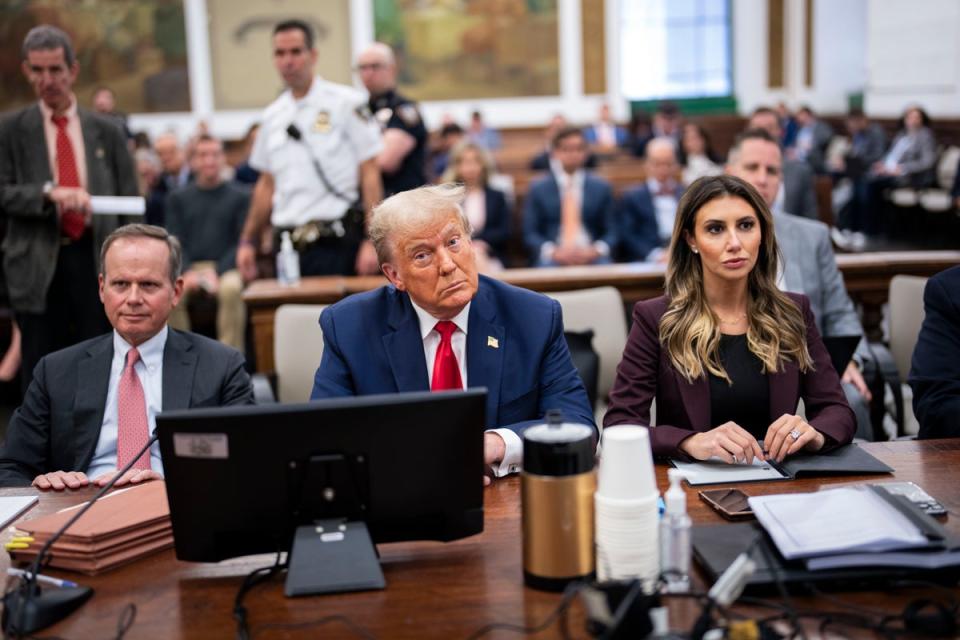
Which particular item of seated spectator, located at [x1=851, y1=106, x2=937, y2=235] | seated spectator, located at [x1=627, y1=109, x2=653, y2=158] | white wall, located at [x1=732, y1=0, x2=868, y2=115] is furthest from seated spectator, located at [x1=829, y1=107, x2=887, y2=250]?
seated spectator, located at [x1=627, y1=109, x2=653, y2=158]

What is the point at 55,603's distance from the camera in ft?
5.63

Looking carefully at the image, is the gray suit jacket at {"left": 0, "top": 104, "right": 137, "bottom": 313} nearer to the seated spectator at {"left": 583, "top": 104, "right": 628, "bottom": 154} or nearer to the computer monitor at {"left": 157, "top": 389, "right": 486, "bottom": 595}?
the computer monitor at {"left": 157, "top": 389, "right": 486, "bottom": 595}

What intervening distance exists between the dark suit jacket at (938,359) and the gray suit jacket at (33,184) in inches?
120

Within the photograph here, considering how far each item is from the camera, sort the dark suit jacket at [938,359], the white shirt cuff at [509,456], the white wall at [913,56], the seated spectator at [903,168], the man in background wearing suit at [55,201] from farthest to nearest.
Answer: the white wall at [913,56] < the seated spectator at [903,168] < the man in background wearing suit at [55,201] < the dark suit jacket at [938,359] < the white shirt cuff at [509,456]

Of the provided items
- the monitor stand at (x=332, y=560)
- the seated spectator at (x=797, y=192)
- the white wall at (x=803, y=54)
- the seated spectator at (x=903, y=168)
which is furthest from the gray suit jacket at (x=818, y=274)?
the white wall at (x=803, y=54)

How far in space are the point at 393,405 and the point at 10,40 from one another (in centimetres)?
1451

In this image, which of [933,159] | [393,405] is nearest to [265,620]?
[393,405]

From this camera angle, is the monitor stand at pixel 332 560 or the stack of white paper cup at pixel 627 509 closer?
the stack of white paper cup at pixel 627 509

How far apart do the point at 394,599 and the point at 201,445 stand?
15.0 inches

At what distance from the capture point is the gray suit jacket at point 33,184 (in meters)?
4.46

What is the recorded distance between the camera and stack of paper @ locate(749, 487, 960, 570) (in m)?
1.72

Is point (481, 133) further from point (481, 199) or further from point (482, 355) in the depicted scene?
point (482, 355)

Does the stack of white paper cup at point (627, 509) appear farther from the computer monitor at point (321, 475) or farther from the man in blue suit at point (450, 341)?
the man in blue suit at point (450, 341)

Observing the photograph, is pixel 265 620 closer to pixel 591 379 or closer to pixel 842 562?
pixel 842 562
